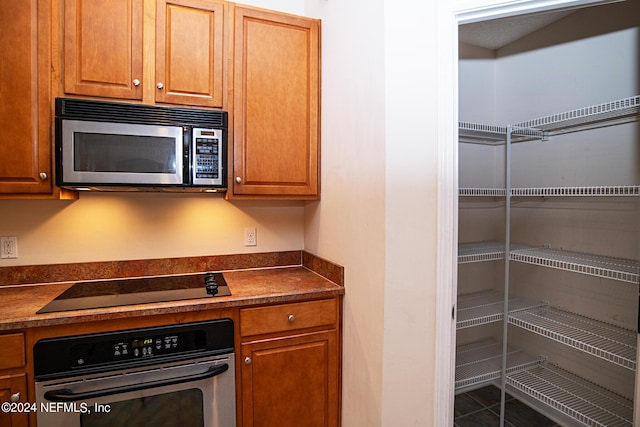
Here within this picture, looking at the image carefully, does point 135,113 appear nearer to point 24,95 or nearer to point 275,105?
point 24,95

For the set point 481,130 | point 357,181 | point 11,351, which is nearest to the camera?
point 11,351

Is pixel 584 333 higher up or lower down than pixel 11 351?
lower down

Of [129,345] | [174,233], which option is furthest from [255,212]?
[129,345]

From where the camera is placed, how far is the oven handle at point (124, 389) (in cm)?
130

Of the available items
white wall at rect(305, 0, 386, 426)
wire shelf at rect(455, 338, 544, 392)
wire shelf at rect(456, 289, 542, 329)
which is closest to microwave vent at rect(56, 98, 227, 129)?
white wall at rect(305, 0, 386, 426)

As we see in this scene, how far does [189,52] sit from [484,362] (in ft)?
8.42

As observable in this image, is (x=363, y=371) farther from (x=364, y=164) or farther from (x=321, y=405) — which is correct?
(x=364, y=164)

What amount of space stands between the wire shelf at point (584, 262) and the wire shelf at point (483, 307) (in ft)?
1.26

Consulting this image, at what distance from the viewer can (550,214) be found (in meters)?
2.20

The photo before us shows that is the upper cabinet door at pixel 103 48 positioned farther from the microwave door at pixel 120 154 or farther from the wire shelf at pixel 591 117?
the wire shelf at pixel 591 117

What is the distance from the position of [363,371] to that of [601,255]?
1.55 metres

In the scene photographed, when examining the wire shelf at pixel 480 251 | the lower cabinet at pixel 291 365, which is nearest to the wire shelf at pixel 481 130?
the wire shelf at pixel 480 251

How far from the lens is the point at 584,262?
172 centimetres

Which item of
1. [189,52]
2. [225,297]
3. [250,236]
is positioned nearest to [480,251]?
[250,236]
